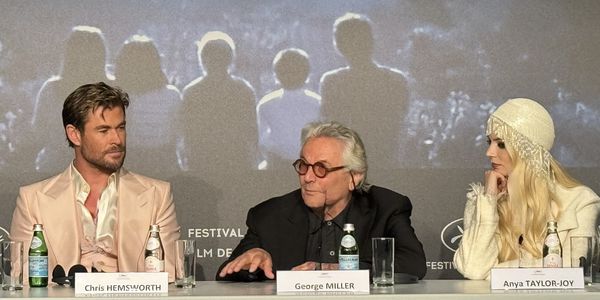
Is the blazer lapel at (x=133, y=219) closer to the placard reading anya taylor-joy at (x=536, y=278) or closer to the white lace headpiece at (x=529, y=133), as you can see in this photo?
the white lace headpiece at (x=529, y=133)

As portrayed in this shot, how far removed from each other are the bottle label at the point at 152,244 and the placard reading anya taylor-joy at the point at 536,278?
110 centimetres

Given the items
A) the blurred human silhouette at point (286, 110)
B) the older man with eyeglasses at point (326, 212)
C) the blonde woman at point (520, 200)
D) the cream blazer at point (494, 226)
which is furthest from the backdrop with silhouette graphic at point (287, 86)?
the cream blazer at point (494, 226)

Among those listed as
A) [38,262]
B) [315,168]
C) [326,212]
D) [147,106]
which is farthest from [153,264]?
[147,106]

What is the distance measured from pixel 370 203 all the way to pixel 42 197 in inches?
54.9

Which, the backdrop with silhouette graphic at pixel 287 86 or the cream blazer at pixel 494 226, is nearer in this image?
the cream blazer at pixel 494 226

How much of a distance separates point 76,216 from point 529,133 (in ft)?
6.34

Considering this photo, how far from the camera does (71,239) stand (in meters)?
4.93

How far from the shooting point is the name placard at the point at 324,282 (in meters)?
3.55

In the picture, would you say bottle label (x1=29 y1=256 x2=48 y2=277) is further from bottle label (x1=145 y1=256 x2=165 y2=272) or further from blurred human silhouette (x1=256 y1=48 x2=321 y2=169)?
blurred human silhouette (x1=256 y1=48 x2=321 y2=169)

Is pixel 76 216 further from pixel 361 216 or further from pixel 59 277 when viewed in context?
pixel 361 216

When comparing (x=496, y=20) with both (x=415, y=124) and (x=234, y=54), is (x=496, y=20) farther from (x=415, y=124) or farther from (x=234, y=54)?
(x=234, y=54)

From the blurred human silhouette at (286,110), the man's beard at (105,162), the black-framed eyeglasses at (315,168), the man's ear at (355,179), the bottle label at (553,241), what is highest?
the blurred human silhouette at (286,110)

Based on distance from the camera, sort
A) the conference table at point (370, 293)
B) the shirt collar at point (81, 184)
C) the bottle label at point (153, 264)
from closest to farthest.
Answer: the conference table at point (370, 293) < the bottle label at point (153, 264) < the shirt collar at point (81, 184)

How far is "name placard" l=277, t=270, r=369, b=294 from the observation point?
11.7 ft
